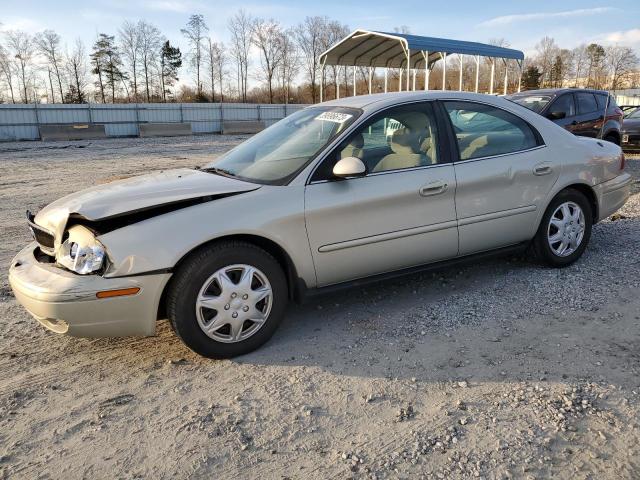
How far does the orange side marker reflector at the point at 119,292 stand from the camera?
288cm

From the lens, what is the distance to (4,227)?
22.7 feet

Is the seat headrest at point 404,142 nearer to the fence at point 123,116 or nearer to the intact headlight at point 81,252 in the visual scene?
the intact headlight at point 81,252

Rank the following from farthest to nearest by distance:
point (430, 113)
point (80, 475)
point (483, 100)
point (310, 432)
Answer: point (483, 100), point (430, 113), point (310, 432), point (80, 475)

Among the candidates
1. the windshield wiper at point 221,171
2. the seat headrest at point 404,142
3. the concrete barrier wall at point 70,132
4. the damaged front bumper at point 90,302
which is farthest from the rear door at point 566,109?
the concrete barrier wall at point 70,132

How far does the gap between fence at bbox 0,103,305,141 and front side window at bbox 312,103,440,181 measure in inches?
845

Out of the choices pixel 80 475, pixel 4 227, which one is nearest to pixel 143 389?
pixel 80 475

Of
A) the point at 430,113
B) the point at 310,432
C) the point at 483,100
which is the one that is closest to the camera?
the point at 310,432

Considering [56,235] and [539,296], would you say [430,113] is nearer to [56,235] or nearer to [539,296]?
[539,296]

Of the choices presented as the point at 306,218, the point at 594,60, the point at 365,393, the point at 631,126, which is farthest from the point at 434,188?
the point at 594,60

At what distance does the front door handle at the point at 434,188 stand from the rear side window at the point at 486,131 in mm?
334

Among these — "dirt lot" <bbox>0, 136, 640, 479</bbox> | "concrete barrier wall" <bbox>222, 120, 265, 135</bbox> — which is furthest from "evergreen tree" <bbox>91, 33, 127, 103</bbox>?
"dirt lot" <bbox>0, 136, 640, 479</bbox>

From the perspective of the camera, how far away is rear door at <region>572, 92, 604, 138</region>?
10.4 m

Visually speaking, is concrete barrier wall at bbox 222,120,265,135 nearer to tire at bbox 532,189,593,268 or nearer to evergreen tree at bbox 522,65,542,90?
tire at bbox 532,189,593,268

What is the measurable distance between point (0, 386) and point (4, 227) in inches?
186
